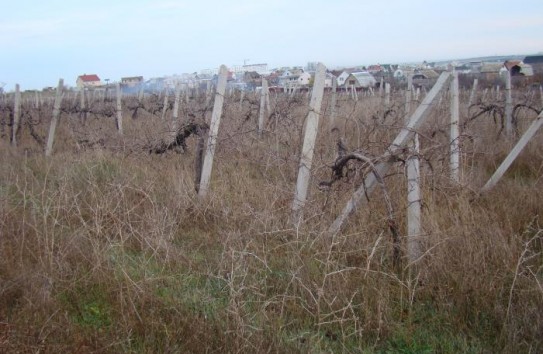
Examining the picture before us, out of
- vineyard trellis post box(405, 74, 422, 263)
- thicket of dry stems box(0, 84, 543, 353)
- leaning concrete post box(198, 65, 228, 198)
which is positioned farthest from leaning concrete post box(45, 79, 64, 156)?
vineyard trellis post box(405, 74, 422, 263)

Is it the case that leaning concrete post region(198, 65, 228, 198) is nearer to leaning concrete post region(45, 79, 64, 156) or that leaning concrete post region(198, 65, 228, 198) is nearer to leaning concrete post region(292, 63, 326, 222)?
leaning concrete post region(292, 63, 326, 222)

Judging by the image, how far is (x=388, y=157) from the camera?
3564 millimetres

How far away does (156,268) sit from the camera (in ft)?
11.9

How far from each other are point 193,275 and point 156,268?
33 cm

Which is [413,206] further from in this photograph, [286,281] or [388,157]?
[286,281]

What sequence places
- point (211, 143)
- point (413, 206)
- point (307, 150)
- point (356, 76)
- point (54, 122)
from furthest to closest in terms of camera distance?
point (356, 76) < point (54, 122) < point (211, 143) < point (307, 150) < point (413, 206)

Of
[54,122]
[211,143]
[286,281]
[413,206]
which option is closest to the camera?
[286,281]

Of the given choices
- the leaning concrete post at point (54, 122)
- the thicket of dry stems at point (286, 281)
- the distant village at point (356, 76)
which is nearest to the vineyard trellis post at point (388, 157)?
the thicket of dry stems at point (286, 281)

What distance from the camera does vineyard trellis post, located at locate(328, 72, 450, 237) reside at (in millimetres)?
3578

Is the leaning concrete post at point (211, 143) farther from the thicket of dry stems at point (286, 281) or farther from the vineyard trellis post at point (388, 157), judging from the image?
the vineyard trellis post at point (388, 157)

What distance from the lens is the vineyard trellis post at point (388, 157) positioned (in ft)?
11.7

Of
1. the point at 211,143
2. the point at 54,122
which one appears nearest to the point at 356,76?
the point at 54,122

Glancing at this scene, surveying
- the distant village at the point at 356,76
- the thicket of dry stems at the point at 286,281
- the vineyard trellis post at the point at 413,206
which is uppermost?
the distant village at the point at 356,76

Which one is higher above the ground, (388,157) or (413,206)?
(388,157)
